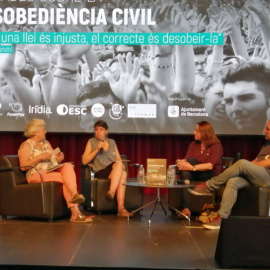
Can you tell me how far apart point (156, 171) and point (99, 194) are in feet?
2.57

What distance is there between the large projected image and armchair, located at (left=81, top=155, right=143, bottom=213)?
1150 millimetres

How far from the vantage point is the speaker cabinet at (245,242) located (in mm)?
3719

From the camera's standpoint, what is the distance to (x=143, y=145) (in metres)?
7.77

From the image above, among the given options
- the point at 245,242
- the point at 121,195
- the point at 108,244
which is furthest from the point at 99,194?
the point at 245,242

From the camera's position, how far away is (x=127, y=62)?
23.4ft

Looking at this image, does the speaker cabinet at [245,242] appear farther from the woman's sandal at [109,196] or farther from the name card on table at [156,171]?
the woman's sandal at [109,196]

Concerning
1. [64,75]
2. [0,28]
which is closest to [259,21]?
[64,75]

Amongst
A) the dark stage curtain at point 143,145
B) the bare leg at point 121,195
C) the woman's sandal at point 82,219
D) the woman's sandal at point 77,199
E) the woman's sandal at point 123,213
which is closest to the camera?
the woman's sandal at point 77,199

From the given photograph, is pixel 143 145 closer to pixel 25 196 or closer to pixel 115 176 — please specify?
pixel 115 176

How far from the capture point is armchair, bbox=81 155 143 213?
5902mm

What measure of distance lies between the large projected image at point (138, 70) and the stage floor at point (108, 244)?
1771 millimetres

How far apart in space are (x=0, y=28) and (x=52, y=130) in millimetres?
1380

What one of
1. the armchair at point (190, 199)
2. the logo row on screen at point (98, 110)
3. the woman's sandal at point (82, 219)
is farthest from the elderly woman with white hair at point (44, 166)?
the logo row on screen at point (98, 110)

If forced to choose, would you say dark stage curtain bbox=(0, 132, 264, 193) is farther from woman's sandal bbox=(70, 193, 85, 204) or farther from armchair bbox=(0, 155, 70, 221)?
woman's sandal bbox=(70, 193, 85, 204)
